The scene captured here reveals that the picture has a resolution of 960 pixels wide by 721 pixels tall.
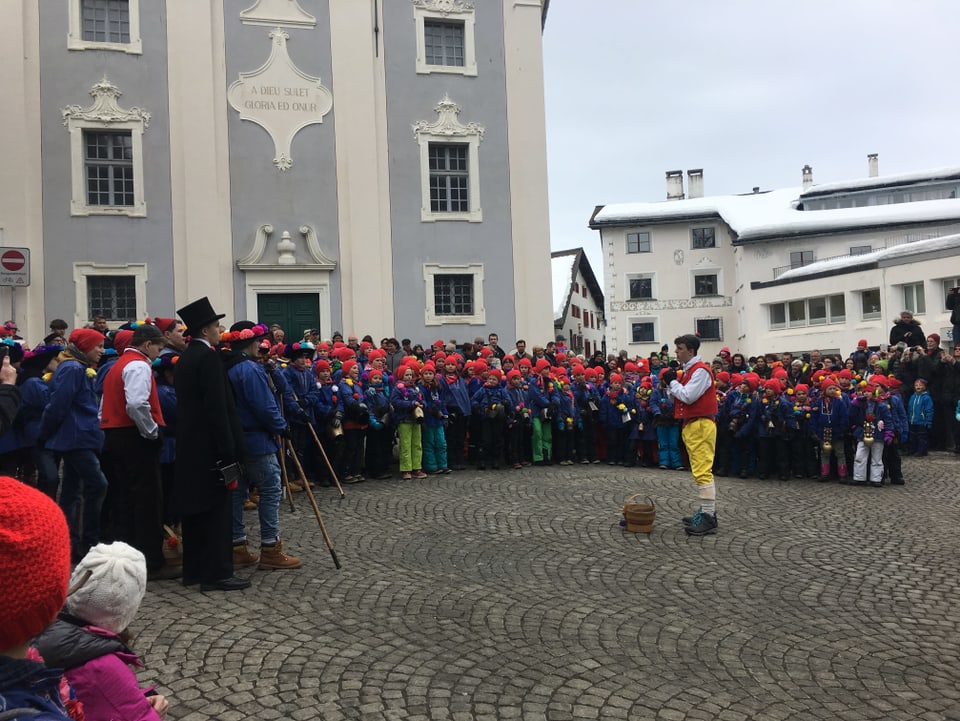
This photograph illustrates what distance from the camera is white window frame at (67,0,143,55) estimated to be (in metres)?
18.7

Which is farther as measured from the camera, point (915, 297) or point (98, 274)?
point (915, 297)

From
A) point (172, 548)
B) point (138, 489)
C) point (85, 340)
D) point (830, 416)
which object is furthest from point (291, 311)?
point (138, 489)

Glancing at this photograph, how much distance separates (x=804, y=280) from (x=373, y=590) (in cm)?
3959

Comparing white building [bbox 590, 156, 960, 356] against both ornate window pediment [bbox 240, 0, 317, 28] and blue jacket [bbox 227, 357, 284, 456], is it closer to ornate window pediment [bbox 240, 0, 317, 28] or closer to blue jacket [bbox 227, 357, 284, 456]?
ornate window pediment [bbox 240, 0, 317, 28]

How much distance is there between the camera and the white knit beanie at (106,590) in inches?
103

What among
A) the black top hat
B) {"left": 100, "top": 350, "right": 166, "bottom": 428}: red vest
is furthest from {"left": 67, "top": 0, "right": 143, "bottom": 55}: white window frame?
the black top hat

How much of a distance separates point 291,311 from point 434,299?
3949 millimetres

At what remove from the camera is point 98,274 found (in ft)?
62.1

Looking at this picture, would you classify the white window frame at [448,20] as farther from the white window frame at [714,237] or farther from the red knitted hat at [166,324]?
the white window frame at [714,237]

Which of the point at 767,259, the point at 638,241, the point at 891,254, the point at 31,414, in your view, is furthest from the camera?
the point at 638,241

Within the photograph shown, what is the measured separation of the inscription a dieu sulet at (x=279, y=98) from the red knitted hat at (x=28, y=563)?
1963 centimetres

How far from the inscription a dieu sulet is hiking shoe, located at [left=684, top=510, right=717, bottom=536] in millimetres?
15623

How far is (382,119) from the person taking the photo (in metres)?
20.6

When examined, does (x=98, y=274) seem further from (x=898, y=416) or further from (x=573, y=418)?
(x=898, y=416)
